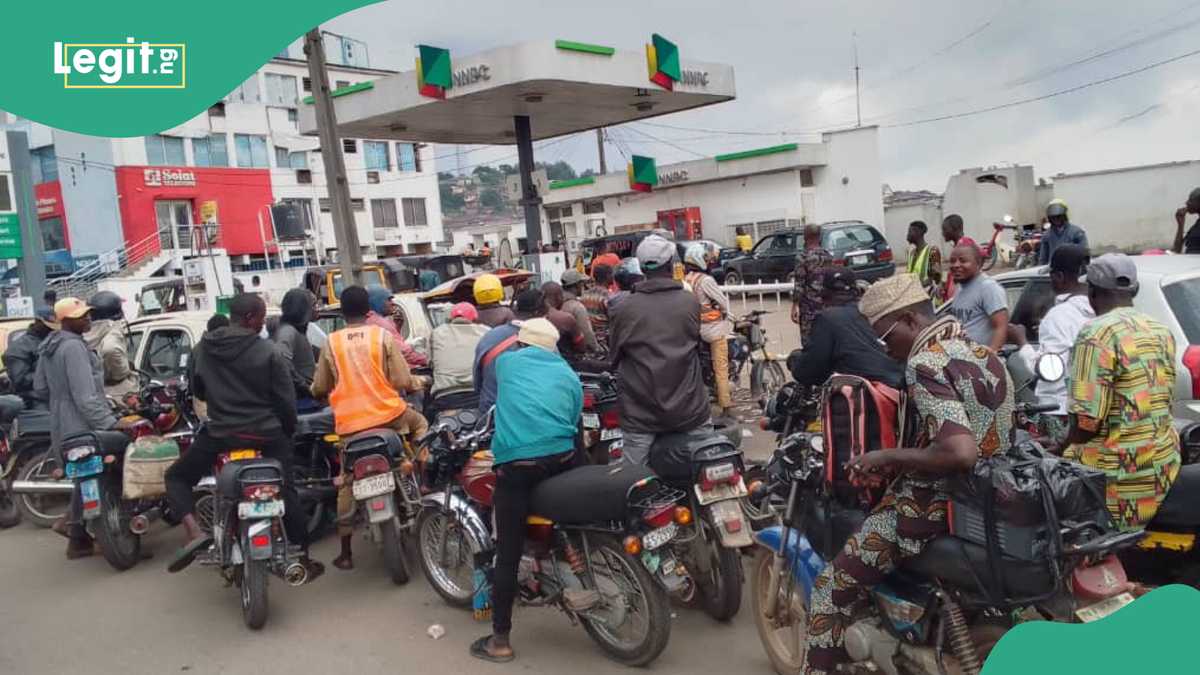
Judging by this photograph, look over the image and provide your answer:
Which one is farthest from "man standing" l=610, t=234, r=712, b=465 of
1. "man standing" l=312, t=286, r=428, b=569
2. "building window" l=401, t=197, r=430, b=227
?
"building window" l=401, t=197, r=430, b=227

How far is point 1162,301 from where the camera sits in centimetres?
505

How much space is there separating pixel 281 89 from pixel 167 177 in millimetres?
10465

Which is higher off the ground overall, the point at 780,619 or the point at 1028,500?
the point at 1028,500

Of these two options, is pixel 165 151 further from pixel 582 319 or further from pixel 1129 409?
pixel 1129 409

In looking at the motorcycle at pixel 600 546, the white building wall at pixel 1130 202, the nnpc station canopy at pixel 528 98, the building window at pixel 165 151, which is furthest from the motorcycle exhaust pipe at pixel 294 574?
the building window at pixel 165 151

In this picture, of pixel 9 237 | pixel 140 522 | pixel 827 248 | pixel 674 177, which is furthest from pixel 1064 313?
pixel 674 177

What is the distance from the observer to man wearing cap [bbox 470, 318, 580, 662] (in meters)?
4.21

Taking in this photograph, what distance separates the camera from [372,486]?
207 inches

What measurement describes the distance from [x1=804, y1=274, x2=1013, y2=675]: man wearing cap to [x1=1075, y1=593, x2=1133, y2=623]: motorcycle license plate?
1.52ft

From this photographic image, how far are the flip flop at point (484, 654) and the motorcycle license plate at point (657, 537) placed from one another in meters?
1.02

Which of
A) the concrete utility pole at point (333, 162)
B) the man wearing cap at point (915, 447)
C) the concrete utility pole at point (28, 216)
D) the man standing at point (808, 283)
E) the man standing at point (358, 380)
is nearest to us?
the man wearing cap at point (915, 447)

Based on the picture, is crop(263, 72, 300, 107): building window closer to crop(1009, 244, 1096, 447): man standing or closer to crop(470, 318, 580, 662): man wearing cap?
crop(470, 318, 580, 662): man wearing cap

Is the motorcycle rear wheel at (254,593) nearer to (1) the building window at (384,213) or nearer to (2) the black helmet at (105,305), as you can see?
(2) the black helmet at (105,305)

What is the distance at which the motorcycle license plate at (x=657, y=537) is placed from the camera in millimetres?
3947
